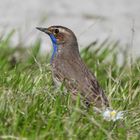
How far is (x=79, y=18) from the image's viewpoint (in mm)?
12469

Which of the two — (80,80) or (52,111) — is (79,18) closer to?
(80,80)

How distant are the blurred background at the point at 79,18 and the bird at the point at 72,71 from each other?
84.6 inches

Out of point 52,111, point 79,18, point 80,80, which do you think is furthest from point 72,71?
point 79,18

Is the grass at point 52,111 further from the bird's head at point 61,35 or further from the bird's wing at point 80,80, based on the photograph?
the bird's head at point 61,35

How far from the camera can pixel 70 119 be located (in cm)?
668

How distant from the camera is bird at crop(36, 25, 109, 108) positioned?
784cm

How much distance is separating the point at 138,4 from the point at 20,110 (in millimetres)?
6365

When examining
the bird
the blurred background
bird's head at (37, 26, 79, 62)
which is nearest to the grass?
the bird

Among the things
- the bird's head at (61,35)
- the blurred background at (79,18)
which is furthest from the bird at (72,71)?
the blurred background at (79,18)

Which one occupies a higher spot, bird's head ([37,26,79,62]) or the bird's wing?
bird's head ([37,26,79,62])

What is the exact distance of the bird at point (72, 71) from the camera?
784 centimetres

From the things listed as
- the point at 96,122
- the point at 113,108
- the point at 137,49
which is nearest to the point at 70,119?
the point at 96,122

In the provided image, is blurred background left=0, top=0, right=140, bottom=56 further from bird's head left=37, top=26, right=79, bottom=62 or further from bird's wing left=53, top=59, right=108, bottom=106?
bird's wing left=53, top=59, right=108, bottom=106

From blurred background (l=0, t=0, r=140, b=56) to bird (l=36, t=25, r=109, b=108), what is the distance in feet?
7.05
